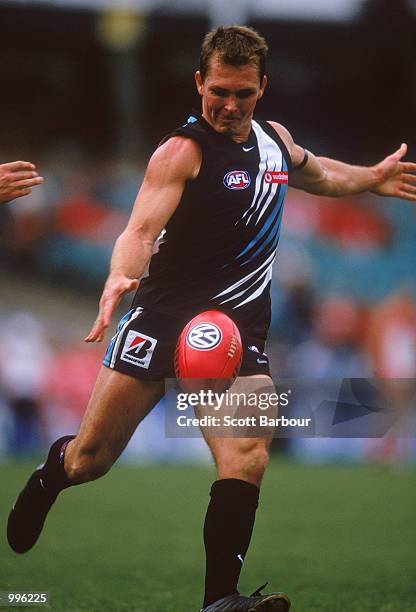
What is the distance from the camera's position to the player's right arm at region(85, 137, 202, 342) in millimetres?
4773

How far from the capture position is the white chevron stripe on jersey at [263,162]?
518cm

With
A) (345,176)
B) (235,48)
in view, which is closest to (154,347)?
(235,48)

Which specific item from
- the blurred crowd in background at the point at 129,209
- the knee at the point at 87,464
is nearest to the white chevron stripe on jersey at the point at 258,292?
the knee at the point at 87,464

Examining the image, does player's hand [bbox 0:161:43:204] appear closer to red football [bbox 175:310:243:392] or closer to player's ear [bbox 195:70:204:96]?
player's ear [bbox 195:70:204:96]

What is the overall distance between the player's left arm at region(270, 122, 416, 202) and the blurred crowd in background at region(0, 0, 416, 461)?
302 inches

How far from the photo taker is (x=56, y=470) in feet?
18.0

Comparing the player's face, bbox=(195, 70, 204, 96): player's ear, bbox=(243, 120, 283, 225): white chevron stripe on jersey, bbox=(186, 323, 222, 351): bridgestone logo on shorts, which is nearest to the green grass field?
bbox=(186, 323, 222, 351): bridgestone logo on shorts

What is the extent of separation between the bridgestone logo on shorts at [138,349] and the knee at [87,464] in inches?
18.7

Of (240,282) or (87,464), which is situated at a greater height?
(240,282)

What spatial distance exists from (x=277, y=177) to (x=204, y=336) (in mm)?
926

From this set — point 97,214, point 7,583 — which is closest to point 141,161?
point 97,214

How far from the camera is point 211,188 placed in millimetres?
5055

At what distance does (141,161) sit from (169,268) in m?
14.1

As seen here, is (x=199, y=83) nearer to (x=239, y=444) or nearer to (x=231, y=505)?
(x=239, y=444)
